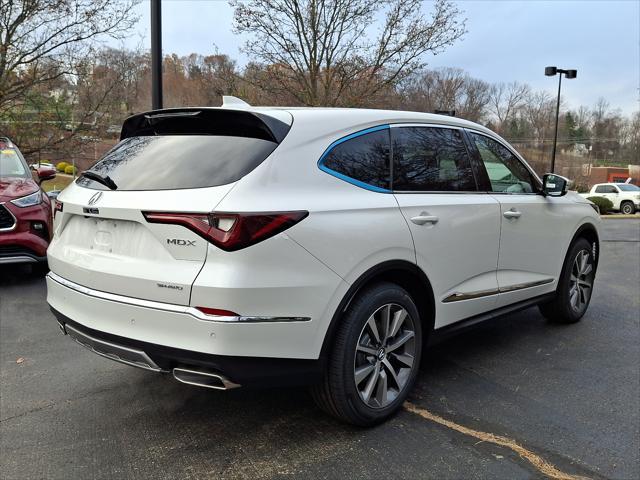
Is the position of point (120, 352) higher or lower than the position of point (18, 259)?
higher

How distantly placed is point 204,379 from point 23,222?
4658mm

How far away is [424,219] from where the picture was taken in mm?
3146

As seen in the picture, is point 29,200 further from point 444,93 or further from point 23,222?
point 444,93

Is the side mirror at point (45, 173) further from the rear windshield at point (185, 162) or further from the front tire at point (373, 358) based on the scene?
the front tire at point (373, 358)

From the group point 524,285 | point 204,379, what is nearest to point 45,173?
point 204,379

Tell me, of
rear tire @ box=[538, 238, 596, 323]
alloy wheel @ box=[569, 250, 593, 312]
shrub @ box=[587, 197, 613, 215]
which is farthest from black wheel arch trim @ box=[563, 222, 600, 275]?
shrub @ box=[587, 197, 613, 215]

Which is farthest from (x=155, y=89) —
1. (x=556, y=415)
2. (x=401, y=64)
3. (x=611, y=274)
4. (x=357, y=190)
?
(x=401, y=64)

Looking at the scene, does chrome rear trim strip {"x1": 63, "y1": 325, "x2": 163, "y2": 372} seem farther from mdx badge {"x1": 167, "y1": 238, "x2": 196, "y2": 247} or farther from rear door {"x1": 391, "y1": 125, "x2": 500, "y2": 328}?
rear door {"x1": 391, "y1": 125, "x2": 500, "y2": 328}

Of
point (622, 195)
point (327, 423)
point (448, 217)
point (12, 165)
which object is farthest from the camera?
point (622, 195)

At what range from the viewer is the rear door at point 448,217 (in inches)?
125

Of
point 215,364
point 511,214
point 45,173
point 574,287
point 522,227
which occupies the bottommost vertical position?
point 574,287

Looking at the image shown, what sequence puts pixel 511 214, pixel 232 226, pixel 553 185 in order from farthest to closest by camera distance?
1. pixel 553 185
2. pixel 511 214
3. pixel 232 226

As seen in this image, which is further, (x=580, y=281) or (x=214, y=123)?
(x=580, y=281)

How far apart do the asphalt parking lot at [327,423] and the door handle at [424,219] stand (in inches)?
45.1
